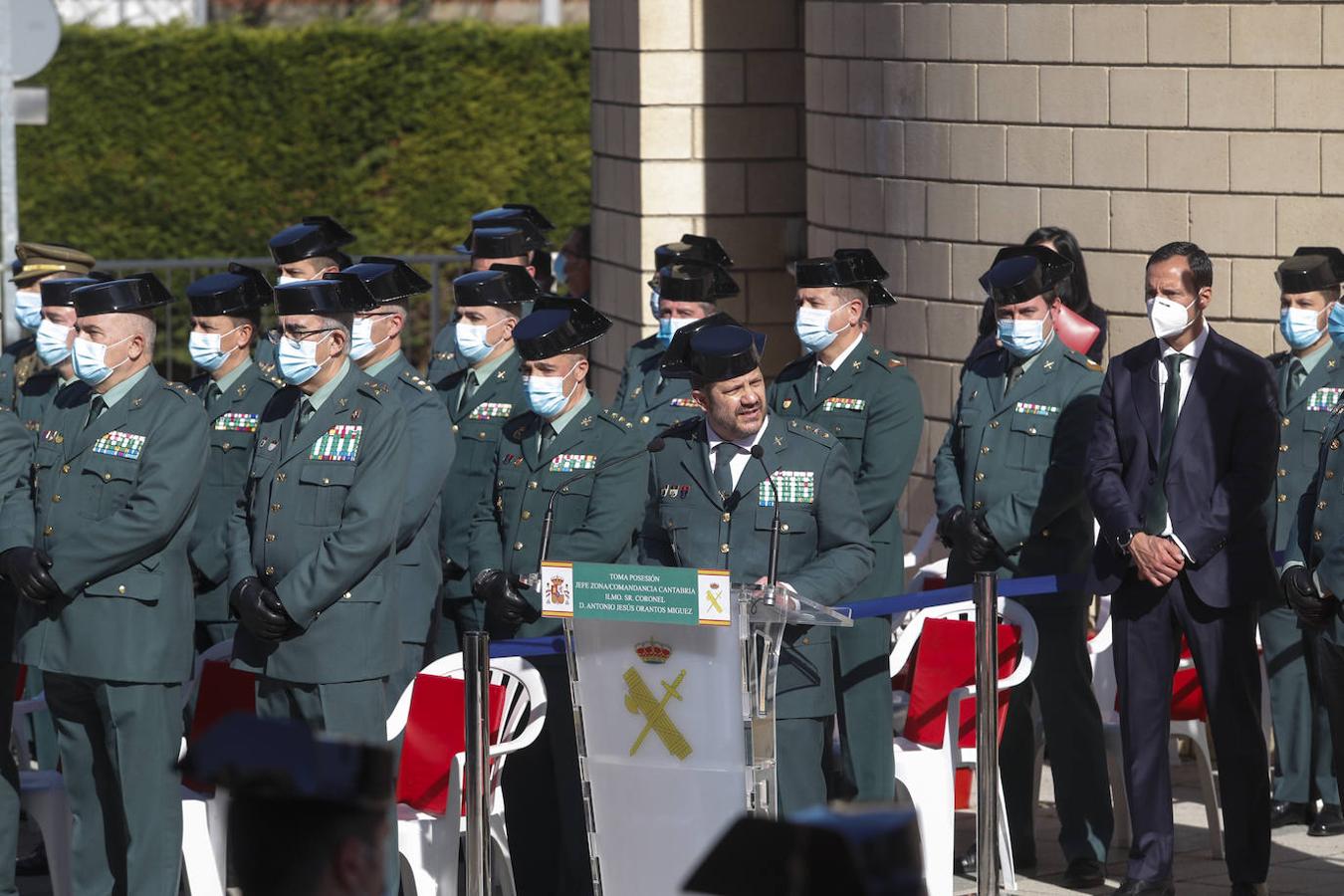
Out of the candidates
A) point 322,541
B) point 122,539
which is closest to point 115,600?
point 122,539

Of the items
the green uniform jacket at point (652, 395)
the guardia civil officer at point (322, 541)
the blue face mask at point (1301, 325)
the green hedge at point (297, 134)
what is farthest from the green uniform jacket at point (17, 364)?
the green hedge at point (297, 134)

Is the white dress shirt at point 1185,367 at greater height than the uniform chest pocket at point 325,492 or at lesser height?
greater

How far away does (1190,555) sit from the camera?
22.0ft

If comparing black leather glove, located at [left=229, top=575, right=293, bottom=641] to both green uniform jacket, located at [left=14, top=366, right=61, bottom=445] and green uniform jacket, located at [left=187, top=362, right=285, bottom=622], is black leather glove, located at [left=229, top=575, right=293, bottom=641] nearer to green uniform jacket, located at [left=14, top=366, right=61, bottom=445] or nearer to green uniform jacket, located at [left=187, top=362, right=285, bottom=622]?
green uniform jacket, located at [left=187, top=362, right=285, bottom=622]

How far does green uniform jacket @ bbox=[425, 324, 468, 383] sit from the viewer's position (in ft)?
28.9

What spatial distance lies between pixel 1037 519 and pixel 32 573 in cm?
294

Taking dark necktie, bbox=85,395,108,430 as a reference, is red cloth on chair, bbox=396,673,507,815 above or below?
below

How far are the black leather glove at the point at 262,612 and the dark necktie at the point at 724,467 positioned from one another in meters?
1.18

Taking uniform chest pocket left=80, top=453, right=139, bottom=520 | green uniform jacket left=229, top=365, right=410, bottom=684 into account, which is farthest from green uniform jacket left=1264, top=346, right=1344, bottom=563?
uniform chest pocket left=80, top=453, right=139, bottom=520

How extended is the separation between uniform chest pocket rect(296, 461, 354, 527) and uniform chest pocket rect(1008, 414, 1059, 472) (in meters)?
2.16

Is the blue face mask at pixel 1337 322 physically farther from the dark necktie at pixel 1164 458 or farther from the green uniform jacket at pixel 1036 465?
the green uniform jacket at pixel 1036 465

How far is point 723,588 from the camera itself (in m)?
5.69

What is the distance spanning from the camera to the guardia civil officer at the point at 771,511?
6.32 meters

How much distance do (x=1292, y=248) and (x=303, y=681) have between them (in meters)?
4.17
